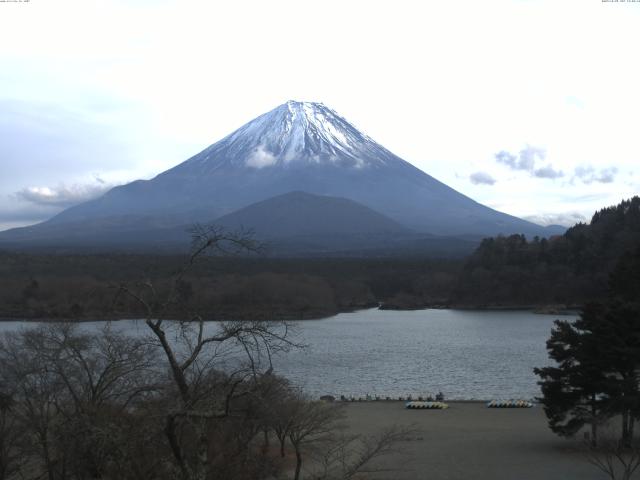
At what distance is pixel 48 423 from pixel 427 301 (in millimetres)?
48567

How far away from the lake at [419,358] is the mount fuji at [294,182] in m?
79.9

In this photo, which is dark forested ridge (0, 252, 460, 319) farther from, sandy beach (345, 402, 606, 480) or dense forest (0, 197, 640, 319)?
sandy beach (345, 402, 606, 480)

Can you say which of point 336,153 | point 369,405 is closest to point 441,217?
point 336,153

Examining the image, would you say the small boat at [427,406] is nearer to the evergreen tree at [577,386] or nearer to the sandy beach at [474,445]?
the sandy beach at [474,445]

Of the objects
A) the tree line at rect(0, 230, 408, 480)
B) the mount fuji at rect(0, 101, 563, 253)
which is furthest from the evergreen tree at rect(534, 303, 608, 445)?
the mount fuji at rect(0, 101, 563, 253)

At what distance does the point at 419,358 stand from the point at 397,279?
116 ft

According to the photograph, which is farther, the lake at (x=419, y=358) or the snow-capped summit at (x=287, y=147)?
the snow-capped summit at (x=287, y=147)

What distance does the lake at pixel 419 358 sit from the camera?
20516mm

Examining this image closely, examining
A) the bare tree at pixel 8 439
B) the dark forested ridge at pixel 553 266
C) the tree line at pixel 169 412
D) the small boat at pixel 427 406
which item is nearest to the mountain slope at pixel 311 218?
the dark forested ridge at pixel 553 266

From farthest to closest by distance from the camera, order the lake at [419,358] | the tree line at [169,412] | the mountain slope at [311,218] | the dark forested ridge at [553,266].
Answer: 1. the mountain slope at [311,218]
2. the dark forested ridge at [553,266]
3. the lake at [419,358]
4. the tree line at [169,412]

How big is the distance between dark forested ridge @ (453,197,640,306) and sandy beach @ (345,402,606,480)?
34.2 m

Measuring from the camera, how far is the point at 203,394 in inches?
164

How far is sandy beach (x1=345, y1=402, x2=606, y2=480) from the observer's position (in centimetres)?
1138

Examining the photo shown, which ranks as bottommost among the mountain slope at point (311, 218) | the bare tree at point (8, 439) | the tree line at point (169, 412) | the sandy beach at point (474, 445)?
the sandy beach at point (474, 445)
